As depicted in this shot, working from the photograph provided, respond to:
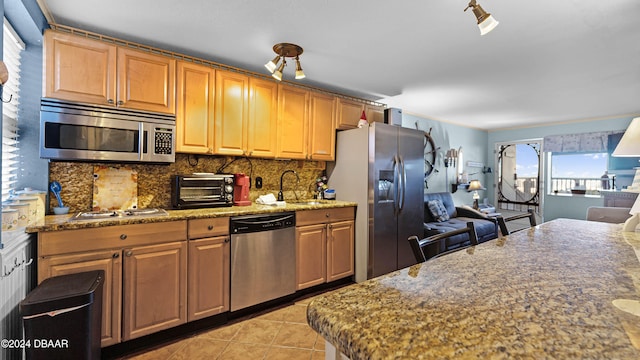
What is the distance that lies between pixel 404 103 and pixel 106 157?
3.63m

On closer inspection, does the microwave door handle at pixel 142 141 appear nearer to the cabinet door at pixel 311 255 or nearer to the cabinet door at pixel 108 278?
the cabinet door at pixel 108 278

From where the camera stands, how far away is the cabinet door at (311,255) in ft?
9.20

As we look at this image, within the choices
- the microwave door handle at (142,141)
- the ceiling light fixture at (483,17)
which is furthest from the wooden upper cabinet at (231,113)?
the ceiling light fixture at (483,17)

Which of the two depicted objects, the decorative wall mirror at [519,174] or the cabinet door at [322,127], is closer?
the cabinet door at [322,127]

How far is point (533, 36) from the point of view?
219 cm

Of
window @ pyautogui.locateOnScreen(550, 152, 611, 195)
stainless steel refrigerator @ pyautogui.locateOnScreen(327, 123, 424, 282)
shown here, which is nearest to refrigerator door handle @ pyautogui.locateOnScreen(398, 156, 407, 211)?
stainless steel refrigerator @ pyautogui.locateOnScreen(327, 123, 424, 282)

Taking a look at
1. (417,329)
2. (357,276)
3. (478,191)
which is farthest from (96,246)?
(478,191)

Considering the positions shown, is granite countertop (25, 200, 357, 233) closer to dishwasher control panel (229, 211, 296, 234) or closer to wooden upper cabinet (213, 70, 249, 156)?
dishwasher control panel (229, 211, 296, 234)

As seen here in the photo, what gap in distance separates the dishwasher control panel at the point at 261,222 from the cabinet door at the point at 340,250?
544 mm

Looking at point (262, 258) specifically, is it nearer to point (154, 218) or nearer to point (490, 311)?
point (154, 218)

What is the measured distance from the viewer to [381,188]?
3.14 m

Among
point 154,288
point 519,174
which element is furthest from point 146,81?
point 519,174

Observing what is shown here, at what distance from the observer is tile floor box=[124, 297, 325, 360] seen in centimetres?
198

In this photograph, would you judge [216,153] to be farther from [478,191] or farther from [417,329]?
[478,191]
